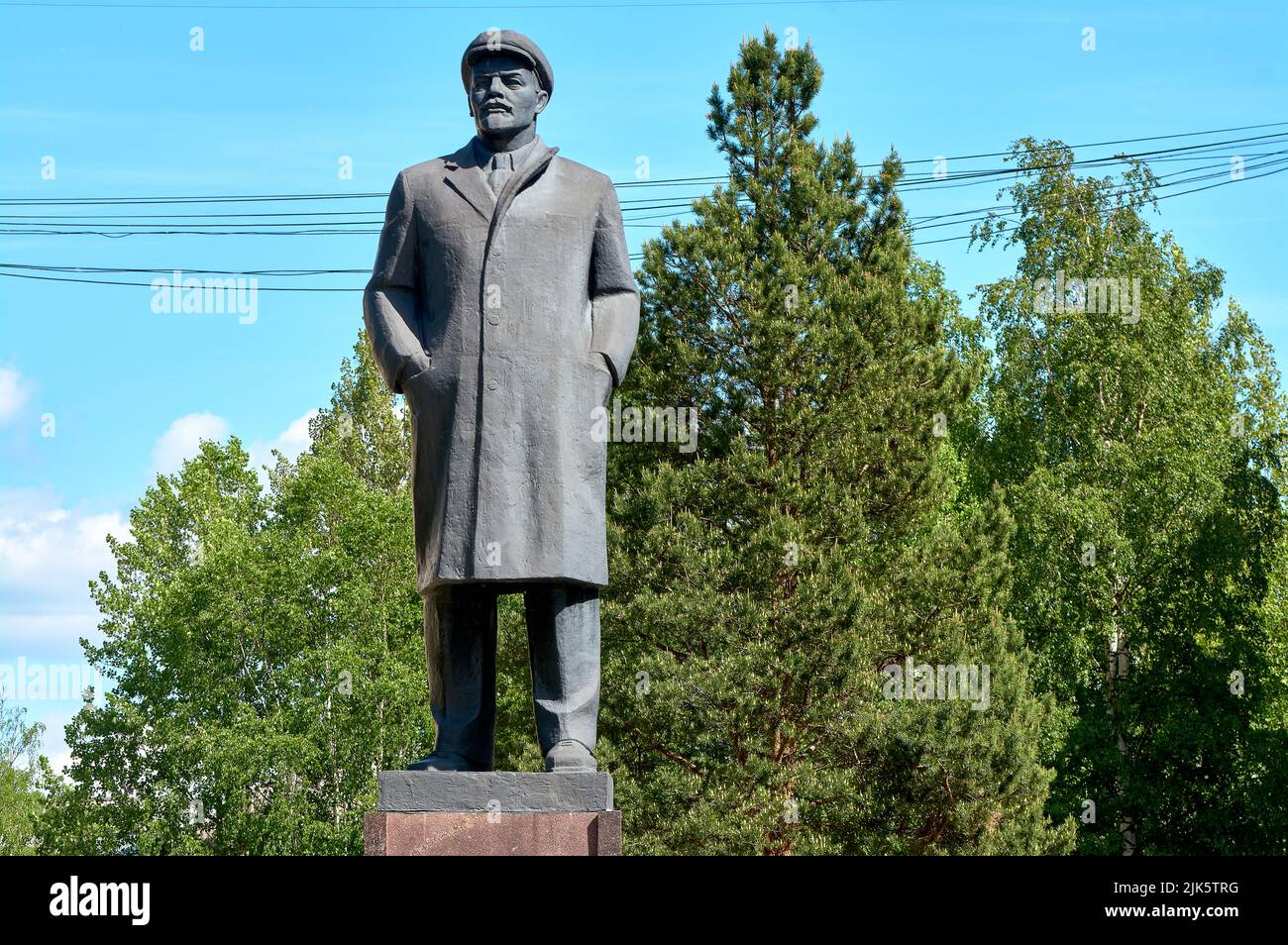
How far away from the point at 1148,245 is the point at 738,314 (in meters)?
13.2

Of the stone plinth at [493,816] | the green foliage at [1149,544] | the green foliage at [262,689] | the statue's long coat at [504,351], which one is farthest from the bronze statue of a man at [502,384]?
the green foliage at [262,689]

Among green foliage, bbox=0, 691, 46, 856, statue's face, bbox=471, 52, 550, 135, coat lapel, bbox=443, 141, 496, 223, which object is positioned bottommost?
green foliage, bbox=0, 691, 46, 856

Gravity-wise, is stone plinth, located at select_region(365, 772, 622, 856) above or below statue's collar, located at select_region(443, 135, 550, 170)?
below

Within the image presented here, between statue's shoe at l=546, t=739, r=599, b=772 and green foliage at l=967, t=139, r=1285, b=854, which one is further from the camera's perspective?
green foliage at l=967, t=139, r=1285, b=854

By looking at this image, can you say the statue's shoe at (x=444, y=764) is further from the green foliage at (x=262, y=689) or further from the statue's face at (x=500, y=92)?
the green foliage at (x=262, y=689)

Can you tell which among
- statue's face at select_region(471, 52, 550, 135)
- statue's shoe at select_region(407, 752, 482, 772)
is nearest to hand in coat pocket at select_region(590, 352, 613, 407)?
statue's face at select_region(471, 52, 550, 135)

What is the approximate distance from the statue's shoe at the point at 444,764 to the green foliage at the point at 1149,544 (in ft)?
78.5

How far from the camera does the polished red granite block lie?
6051 millimetres

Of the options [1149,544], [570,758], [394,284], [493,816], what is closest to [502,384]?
[394,284]

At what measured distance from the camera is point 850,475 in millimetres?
24078

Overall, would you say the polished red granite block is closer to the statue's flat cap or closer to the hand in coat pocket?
the hand in coat pocket

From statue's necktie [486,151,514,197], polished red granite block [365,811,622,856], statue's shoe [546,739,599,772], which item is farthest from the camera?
statue's necktie [486,151,514,197]
